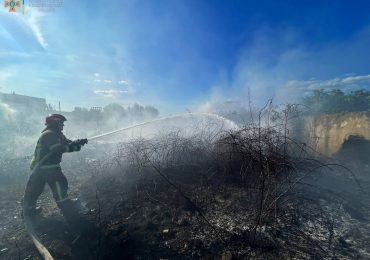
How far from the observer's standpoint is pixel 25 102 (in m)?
27.3

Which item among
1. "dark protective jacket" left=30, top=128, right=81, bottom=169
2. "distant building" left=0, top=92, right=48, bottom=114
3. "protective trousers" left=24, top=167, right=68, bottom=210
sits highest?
"distant building" left=0, top=92, right=48, bottom=114

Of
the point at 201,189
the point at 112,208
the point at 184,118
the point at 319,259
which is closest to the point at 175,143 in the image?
the point at 201,189

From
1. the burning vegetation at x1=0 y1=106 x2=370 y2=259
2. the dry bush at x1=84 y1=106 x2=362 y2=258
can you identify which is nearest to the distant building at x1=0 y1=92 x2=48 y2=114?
the burning vegetation at x1=0 y1=106 x2=370 y2=259

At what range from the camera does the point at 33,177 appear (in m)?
4.62

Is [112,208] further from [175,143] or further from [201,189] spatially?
[175,143]

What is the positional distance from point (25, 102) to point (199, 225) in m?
32.0

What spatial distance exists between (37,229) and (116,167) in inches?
131

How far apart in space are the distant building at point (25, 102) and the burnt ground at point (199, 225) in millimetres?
24863

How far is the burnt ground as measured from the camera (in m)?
2.94

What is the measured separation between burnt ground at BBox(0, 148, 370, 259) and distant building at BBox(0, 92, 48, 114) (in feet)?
81.6

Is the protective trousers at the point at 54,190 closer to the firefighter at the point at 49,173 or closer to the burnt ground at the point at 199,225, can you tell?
the firefighter at the point at 49,173

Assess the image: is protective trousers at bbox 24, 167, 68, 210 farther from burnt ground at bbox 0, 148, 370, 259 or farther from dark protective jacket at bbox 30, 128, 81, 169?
burnt ground at bbox 0, 148, 370, 259

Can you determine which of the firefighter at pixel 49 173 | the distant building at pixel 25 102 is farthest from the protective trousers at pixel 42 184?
the distant building at pixel 25 102

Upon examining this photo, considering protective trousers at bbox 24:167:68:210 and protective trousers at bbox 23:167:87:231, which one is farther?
protective trousers at bbox 24:167:68:210
